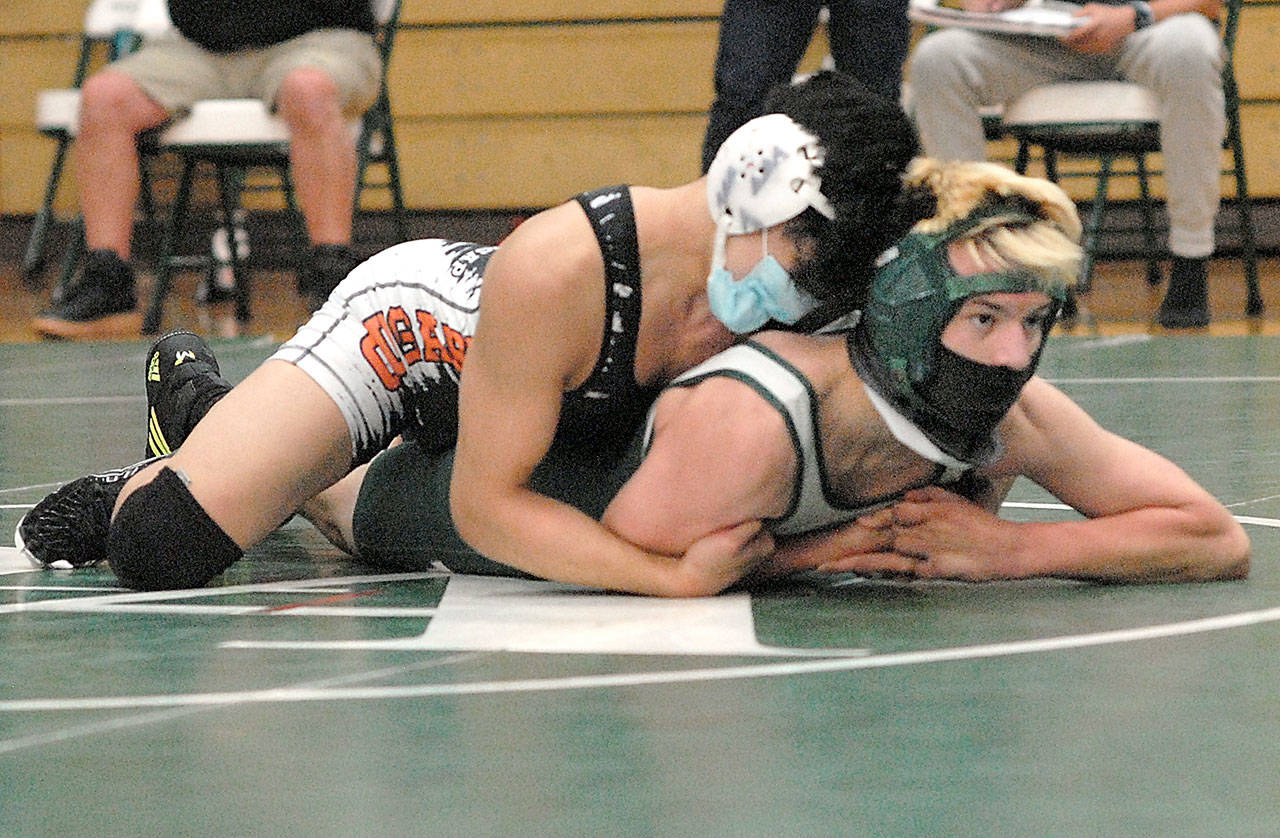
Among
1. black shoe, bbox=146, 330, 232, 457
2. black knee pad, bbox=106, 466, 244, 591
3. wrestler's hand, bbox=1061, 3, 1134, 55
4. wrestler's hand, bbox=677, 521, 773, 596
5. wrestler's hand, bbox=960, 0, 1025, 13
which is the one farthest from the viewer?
wrestler's hand, bbox=960, 0, 1025, 13

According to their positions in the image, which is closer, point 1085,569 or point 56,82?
point 1085,569

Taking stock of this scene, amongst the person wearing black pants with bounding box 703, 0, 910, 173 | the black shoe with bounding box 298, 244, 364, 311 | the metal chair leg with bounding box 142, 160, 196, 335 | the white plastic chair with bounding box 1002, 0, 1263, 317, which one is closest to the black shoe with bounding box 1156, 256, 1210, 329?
the white plastic chair with bounding box 1002, 0, 1263, 317

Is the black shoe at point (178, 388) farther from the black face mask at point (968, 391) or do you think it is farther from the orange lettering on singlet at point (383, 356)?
the black face mask at point (968, 391)

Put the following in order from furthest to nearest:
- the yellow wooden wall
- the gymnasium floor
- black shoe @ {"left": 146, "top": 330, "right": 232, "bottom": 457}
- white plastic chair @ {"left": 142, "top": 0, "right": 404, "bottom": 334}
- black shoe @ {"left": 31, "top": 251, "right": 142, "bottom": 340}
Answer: the yellow wooden wall → black shoe @ {"left": 31, "top": 251, "right": 142, "bottom": 340} → white plastic chair @ {"left": 142, "top": 0, "right": 404, "bottom": 334} → black shoe @ {"left": 146, "top": 330, "right": 232, "bottom": 457} → the gymnasium floor

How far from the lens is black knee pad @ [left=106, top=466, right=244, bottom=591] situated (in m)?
2.28

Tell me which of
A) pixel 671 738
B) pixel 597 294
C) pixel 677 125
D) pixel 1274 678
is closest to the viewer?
pixel 671 738

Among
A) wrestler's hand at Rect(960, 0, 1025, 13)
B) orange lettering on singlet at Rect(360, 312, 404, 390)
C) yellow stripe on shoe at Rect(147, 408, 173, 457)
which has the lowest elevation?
yellow stripe on shoe at Rect(147, 408, 173, 457)

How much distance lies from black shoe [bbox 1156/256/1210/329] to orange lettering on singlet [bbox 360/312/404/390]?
3.63 m

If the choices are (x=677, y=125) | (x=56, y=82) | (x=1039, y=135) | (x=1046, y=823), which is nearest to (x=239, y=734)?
(x=1046, y=823)

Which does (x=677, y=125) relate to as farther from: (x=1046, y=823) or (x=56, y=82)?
(x=1046, y=823)

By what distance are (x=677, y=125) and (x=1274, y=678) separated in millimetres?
6639

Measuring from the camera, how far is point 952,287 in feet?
6.29

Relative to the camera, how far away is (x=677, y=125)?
26.6ft

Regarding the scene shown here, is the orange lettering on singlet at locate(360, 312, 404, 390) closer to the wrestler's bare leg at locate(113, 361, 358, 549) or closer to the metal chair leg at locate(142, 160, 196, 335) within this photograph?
the wrestler's bare leg at locate(113, 361, 358, 549)
